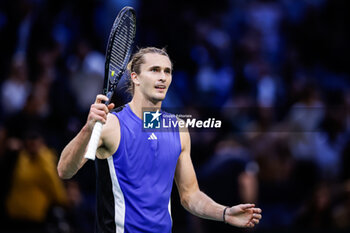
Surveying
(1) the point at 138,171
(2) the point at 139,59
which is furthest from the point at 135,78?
(1) the point at 138,171

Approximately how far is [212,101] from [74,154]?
536 cm

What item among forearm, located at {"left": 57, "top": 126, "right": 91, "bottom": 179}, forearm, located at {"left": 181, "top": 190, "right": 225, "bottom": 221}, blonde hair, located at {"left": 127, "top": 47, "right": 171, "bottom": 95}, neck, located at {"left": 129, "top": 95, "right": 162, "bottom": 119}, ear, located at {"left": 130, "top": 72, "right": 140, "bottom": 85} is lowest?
forearm, located at {"left": 181, "top": 190, "right": 225, "bottom": 221}

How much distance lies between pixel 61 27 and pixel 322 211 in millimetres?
4741

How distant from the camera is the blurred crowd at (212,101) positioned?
8.13 m

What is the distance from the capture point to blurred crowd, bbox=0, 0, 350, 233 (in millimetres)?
8133

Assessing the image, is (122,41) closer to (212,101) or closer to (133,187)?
(133,187)

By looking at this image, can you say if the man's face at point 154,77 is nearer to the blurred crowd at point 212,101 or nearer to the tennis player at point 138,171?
the tennis player at point 138,171

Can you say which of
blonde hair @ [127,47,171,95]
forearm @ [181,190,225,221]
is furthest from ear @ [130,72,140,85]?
forearm @ [181,190,225,221]

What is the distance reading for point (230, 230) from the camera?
7258 millimetres

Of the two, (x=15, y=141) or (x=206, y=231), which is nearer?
(x=206, y=231)

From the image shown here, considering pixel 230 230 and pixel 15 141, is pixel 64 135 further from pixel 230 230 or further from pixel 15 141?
pixel 230 230

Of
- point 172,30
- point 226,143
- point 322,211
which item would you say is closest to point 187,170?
point 226,143

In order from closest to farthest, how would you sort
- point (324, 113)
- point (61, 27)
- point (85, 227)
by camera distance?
point (85, 227) < point (324, 113) < point (61, 27)

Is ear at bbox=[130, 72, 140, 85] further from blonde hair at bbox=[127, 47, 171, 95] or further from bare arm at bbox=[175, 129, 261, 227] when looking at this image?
bare arm at bbox=[175, 129, 261, 227]
